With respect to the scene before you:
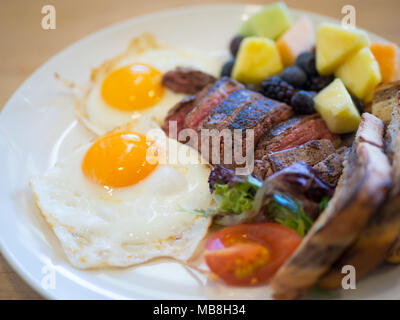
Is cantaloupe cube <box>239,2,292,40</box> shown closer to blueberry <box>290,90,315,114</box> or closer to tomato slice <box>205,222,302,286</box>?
blueberry <box>290,90,315,114</box>

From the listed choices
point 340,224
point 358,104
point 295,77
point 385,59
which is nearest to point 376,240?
point 340,224

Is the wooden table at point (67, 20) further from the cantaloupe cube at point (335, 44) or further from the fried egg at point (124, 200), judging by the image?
the fried egg at point (124, 200)

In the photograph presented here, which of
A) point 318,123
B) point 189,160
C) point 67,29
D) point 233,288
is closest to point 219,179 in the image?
point 189,160

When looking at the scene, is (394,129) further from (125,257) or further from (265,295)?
(125,257)

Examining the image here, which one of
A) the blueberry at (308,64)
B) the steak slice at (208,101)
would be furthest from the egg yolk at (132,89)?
the blueberry at (308,64)

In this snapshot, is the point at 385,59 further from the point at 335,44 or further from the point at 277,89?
the point at 277,89
